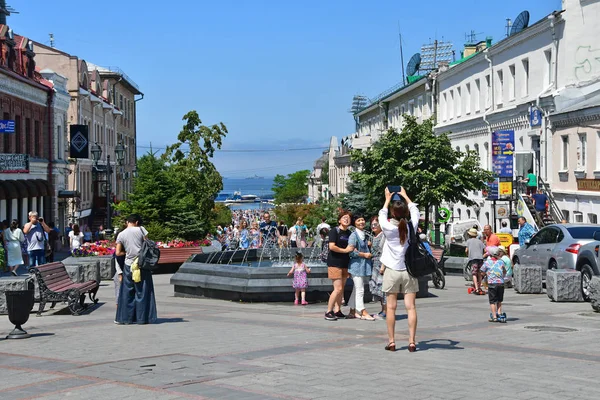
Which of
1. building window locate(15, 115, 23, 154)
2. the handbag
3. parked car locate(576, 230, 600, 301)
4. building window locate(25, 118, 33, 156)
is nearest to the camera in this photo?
the handbag

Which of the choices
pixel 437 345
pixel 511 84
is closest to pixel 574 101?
pixel 511 84

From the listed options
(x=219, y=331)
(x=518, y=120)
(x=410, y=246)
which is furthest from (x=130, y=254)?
(x=518, y=120)

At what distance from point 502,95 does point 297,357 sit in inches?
1358

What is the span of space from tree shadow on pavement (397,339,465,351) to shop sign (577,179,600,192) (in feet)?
71.8

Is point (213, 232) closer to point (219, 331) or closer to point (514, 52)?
point (514, 52)

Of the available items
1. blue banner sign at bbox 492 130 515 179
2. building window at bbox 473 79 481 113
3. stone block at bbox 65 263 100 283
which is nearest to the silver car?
stone block at bbox 65 263 100 283

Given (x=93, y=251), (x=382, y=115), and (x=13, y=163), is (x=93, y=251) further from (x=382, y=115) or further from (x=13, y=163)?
(x=382, y=115)

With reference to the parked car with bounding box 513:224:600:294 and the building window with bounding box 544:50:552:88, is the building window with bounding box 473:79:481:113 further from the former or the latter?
the parked car with bounding box 513:224:600:294

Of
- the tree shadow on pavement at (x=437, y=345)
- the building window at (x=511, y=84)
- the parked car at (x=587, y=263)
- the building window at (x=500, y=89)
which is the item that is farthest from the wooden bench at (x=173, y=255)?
the building window at (x=500, y=89)

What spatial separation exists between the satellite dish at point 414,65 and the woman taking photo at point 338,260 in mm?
57103

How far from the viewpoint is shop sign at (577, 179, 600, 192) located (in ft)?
109

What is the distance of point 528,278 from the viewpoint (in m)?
21.6

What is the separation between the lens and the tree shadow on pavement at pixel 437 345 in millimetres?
12180

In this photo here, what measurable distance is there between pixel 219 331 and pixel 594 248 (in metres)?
9.08
